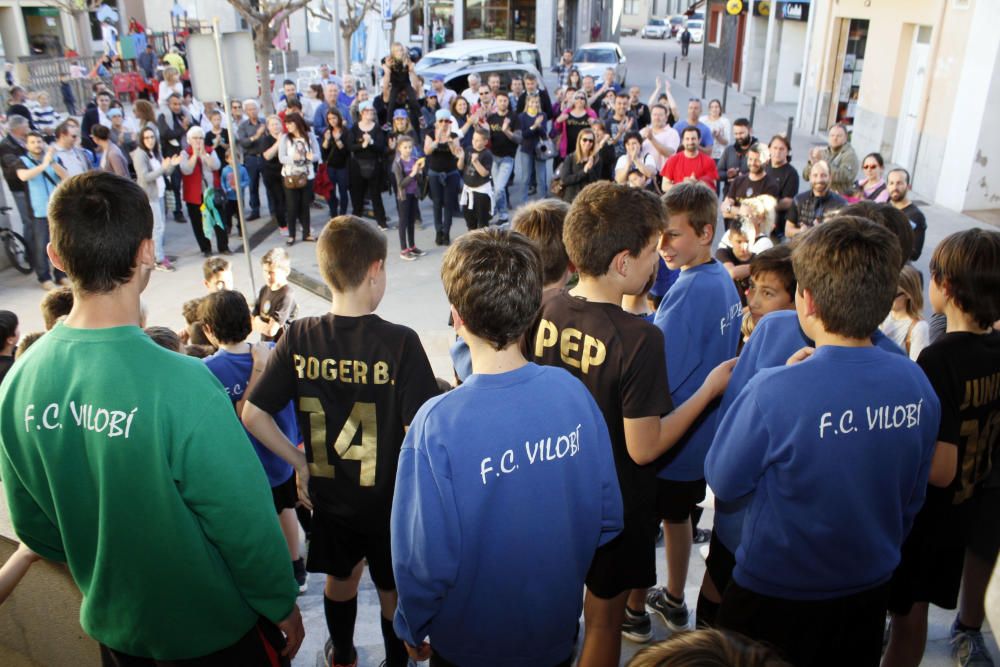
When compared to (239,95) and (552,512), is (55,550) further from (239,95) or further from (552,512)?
(239,95)

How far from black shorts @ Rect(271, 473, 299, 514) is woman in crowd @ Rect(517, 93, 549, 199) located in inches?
355

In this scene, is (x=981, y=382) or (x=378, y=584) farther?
(x=378, y=584)

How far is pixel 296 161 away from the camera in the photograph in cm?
1008

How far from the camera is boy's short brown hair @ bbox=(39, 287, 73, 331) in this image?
3.62 m

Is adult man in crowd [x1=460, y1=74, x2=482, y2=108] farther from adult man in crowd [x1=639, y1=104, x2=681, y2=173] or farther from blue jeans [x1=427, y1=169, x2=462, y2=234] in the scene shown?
adult man in crowd [x1=639, y1=104, x2=681, y2=173]

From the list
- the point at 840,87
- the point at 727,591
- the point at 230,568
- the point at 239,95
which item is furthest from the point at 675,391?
the point at 840,87

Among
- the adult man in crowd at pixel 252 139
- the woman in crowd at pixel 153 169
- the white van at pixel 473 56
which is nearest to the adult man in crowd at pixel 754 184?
the adult man in crowd at pixel 252 139

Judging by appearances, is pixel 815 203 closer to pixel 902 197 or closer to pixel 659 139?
pixel 902 197

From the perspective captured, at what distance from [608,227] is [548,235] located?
749mm

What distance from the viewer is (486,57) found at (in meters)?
20.0

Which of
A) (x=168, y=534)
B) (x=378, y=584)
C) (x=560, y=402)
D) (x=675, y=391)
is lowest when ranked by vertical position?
(x=378, y=584)

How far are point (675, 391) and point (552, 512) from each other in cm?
133

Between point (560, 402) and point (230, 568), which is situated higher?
point (560, 402)

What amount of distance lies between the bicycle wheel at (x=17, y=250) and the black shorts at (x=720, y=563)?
9.12 metres
